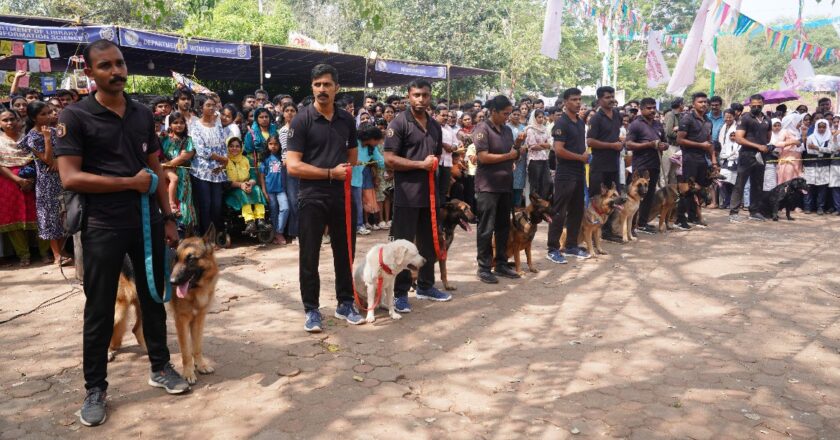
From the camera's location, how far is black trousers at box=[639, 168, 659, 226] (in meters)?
9.59

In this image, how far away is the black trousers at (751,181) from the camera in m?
10.7

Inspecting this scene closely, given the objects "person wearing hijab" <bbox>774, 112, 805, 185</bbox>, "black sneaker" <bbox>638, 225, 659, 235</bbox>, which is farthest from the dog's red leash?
"person wearing hijab" <bbox>774, 112, 805, 185</bbox>

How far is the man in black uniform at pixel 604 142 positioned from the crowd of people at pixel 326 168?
25 mm

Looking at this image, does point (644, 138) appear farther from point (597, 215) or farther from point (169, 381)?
point (169, 381)

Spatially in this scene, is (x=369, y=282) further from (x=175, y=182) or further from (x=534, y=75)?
(x=534, y=75)

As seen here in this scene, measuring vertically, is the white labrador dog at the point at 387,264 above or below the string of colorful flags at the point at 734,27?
below

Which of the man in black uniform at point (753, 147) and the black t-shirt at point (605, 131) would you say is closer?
the black t-shirt at point (605, 131)

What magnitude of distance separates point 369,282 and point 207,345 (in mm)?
1447

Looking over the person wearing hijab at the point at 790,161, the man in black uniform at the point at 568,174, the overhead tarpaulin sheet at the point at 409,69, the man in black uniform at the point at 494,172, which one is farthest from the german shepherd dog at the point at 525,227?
the overhead tarpaulin sheet at the point at 409,69

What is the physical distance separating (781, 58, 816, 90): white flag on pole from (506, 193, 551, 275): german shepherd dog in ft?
57.0

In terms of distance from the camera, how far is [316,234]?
15.6ft

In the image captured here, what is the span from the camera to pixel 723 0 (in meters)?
13.8

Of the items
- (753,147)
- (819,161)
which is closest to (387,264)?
(753,147)

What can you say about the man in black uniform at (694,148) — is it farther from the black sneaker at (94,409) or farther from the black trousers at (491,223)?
the black sneaker at (94,409)
